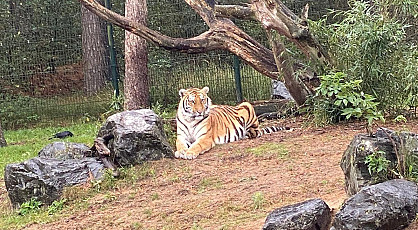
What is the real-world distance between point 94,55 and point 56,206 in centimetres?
695

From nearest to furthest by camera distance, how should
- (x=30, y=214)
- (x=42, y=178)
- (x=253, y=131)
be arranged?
(x=30, y=214) < (x=42, y=178) < (x=253, y=131)

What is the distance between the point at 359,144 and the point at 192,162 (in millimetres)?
2871

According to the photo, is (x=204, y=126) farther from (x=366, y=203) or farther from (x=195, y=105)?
(x=366, y=203)

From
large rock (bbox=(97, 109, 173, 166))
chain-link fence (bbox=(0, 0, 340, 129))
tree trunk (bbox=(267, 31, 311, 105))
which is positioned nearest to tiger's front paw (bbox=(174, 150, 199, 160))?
large rock (bbox=(97, 109, 173, 166))

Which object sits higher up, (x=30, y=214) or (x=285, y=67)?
(x=285, y=67)

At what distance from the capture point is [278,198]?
5.42m

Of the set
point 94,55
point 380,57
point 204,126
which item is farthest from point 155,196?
point 94,55

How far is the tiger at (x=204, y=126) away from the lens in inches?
311

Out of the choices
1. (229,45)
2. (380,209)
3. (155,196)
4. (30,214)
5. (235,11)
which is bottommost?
(30,214)

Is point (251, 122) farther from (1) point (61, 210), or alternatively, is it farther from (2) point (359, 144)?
(2) point (359, 144)

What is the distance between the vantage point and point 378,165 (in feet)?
14.5

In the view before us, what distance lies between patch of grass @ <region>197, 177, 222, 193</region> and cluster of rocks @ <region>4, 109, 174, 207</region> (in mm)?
897

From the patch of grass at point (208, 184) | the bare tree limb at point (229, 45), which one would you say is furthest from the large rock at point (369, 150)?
the bare tree limb at point (229, 45)

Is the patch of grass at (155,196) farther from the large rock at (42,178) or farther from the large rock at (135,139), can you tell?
the large rock at (135,139)
